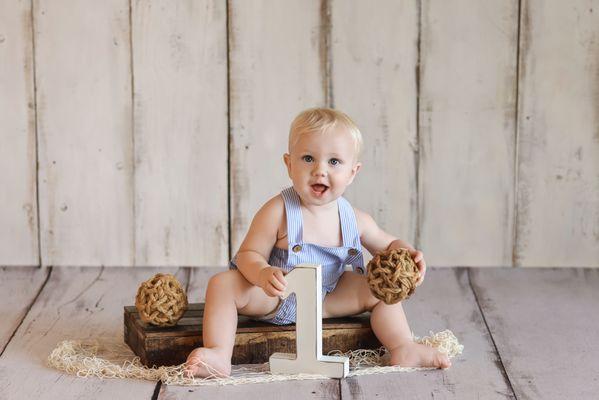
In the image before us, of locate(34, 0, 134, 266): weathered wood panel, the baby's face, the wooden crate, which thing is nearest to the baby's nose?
the baby's face

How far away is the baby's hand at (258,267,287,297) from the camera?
1.36 meters

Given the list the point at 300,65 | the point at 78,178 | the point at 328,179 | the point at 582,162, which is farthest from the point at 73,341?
the point at 582,162

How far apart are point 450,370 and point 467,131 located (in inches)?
31.0

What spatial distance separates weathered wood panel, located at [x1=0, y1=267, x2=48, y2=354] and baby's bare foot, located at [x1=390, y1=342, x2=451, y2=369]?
62cm

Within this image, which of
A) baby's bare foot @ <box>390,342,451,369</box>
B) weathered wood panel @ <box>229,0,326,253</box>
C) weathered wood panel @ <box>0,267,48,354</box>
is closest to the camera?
baby's bare foot @ <box>390,342,451,369</box>

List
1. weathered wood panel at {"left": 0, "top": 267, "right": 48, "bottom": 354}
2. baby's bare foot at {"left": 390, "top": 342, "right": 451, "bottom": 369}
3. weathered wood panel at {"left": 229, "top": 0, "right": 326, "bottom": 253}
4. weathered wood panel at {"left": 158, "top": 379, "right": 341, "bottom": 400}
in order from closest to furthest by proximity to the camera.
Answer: weathered wood panel at {"left": 158, "top": 379, "right": 341, "bottom": 400} < baby's bare foot at {"left": 390, "top": 342, "right": 451, "bottom": 369} < weathered wood panel at {"left": 0, "top": 267, "right": 48, "bottom": 354} < weathered wood panel at {"left": 229, "top": 0, "right": 326, "bottom": 253}

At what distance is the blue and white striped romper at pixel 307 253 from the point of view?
1.46 meters

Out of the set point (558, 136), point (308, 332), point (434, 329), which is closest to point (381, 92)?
point (558, 136)

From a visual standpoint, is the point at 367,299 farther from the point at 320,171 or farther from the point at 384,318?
the point at 320,171

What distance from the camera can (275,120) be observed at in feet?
6.86

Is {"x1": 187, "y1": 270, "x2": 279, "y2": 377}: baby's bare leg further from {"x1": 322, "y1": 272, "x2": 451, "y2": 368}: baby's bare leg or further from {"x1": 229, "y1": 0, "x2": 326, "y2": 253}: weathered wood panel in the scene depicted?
{"x1": 229, "y1": 0, "x2": 326, "y2": 253}: weathered wood panel

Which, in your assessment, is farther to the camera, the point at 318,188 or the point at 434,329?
the point at 434,329

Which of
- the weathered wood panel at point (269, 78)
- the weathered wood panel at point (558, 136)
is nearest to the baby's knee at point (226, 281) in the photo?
the weathered wood panel at point (269, 78)

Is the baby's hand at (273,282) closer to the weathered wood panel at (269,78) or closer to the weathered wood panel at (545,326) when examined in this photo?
the weathered wood panel at (545,326)
